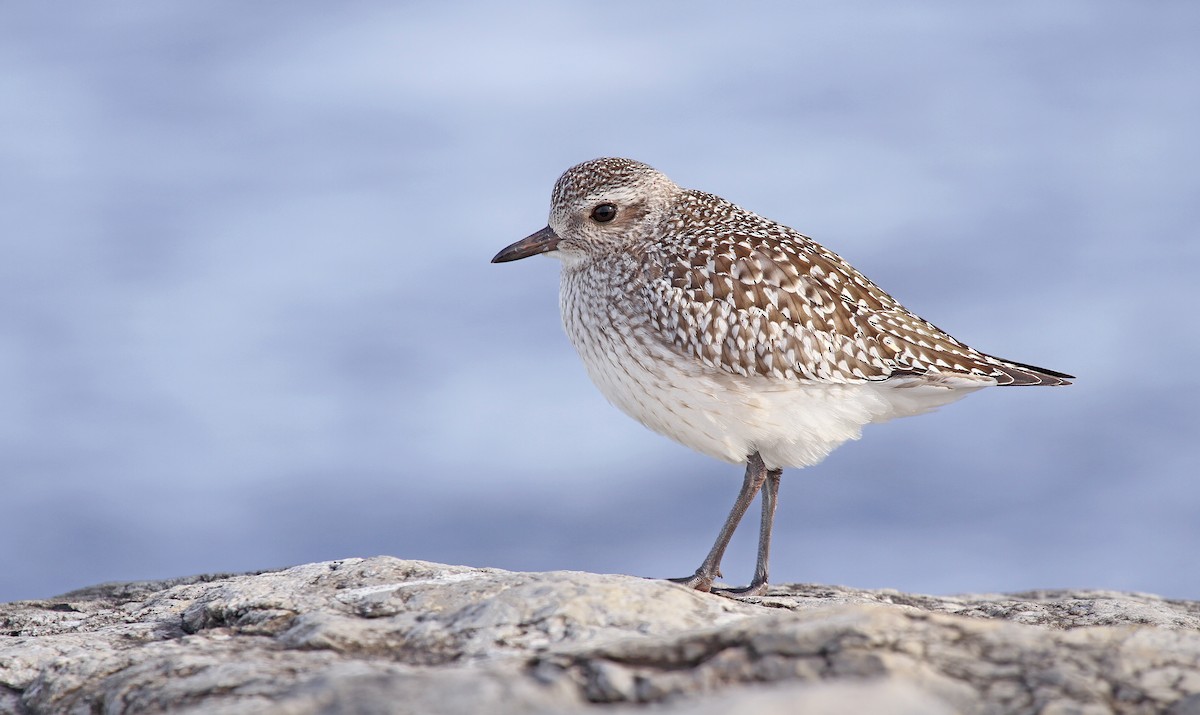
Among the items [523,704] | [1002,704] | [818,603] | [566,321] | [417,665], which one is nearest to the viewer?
[523,704]

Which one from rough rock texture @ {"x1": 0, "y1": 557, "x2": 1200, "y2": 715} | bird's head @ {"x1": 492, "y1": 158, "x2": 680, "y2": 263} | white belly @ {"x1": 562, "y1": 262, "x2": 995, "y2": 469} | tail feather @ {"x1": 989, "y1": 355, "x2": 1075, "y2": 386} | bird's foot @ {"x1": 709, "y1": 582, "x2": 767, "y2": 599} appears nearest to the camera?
rough rock texture @ {"x1": 0, "y1": 557, "x2": 1200, "y2": 715}

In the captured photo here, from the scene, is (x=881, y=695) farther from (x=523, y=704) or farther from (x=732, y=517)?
(x=732, y=517)

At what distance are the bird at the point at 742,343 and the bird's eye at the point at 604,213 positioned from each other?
0.04 ft

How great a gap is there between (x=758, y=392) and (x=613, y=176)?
245 centimetres

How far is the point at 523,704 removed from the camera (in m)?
3.80

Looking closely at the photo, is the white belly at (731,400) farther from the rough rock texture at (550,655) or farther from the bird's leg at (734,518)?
the rough rock texture at (550,655)

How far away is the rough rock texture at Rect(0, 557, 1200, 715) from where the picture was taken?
4.01m

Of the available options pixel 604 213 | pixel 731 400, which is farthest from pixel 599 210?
pixel 731 400

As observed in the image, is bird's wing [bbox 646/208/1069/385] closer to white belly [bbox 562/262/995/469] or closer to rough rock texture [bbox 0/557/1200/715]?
white belly [bbox 562/262/995/469]

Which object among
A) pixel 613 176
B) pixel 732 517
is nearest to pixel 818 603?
pixel 732 517

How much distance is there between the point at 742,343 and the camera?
8.73 metres

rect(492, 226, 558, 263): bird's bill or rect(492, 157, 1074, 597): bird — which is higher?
rect(492, 226, 558, 263): bird's bill

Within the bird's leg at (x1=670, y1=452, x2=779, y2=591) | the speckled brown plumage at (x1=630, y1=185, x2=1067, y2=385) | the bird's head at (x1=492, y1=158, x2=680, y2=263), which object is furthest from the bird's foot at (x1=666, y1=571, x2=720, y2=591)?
the bird's head at (x1=492, y1=158, x2=680, y2=263)

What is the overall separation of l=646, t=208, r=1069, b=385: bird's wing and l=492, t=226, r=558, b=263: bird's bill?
1169 millimetres
